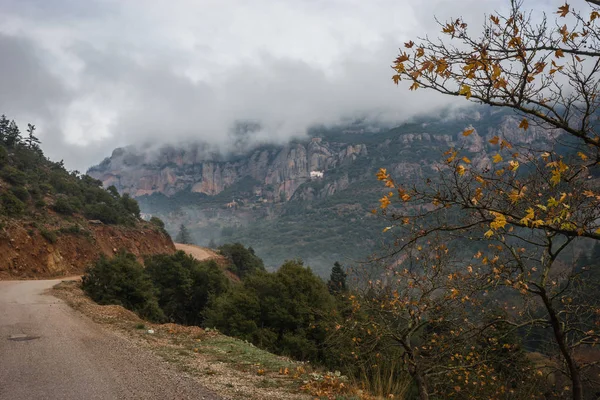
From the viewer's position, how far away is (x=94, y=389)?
6191 millimetres

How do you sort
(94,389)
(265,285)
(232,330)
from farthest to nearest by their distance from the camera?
(265,285)
(232,330)
(94,389)

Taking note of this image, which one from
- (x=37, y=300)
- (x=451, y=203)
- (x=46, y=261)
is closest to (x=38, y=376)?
(x=451, y=203)

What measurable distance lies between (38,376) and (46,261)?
84.9ft

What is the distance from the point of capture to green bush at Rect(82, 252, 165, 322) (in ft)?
62.4

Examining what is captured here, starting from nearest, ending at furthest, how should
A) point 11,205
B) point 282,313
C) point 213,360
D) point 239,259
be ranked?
point 213,360, point 282,313, point 11,205, point 239,259

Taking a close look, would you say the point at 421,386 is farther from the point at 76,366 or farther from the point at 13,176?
the point at 13,176

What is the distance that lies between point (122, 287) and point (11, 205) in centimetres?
1711

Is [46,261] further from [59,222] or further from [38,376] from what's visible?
[38,376]

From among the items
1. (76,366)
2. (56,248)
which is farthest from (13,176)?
(76,366)

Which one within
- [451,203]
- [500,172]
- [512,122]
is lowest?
[451,203]

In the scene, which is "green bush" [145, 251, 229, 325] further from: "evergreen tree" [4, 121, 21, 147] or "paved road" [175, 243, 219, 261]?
"evergreen tree" [4, 121, 21, 147]

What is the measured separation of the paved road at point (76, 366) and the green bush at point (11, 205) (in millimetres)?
21216

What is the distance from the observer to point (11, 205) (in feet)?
95.9

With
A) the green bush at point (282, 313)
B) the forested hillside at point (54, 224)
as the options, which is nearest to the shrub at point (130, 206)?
the forested hillside at point (54, 224)
